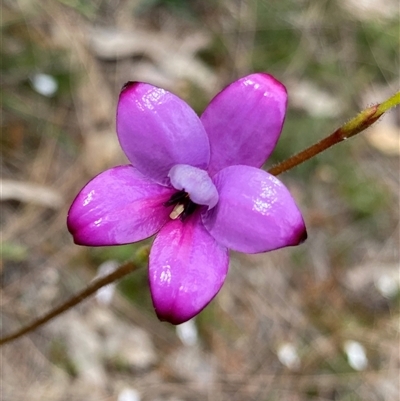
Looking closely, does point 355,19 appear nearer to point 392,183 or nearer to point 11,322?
point 392,183

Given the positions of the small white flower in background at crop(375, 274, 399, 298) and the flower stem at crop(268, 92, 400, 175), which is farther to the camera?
the small white flower in background at crop(375, 274, 399, 298)

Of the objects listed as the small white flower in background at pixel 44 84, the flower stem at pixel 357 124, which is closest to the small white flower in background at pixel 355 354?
the small white flower in background at pixel 44 84

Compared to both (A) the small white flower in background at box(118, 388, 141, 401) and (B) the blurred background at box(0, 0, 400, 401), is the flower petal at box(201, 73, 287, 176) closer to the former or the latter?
(B) the blurred background at box(0, 0, 400, 401)

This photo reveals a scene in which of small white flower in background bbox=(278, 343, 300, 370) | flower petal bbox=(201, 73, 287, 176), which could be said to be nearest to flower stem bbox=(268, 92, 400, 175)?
flower petal bbox=(201, 73, 287, 176)

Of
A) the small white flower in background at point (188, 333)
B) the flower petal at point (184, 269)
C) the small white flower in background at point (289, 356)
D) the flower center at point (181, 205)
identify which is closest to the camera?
the flower petal at point (184, 269)

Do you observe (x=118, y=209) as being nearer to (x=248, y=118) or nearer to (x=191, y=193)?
(x=191, y=193)

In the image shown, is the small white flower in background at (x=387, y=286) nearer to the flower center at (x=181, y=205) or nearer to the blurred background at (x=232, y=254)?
the blurred background at (x=232, y=254)

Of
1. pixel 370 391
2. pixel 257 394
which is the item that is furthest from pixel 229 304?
pixel 370 391
